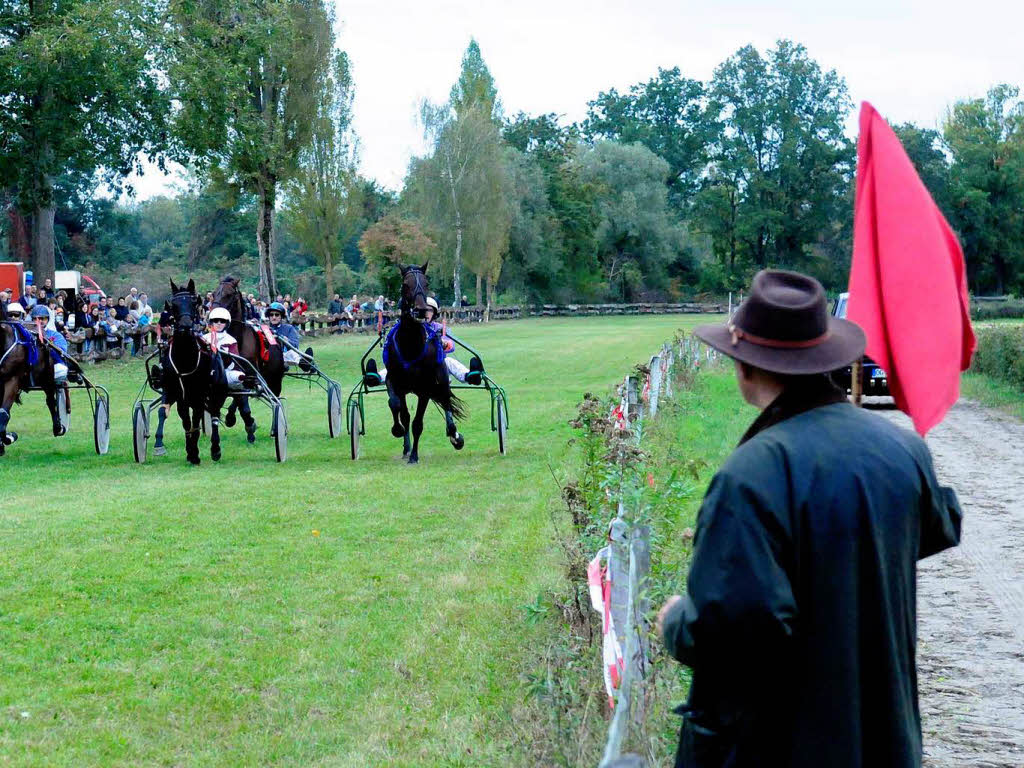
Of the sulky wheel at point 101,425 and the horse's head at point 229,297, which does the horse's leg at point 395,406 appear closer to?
the horse's head at point 229,297

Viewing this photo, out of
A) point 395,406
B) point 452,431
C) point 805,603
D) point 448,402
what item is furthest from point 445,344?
point 805,603

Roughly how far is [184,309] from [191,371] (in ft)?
2.94

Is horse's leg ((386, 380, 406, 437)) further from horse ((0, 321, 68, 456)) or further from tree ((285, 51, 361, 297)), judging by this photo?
tree ((285, 51, 361, 297))

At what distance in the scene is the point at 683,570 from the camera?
6.77 meters

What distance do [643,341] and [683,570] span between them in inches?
1508

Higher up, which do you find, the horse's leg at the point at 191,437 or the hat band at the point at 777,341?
the hat band at the point at 777,341

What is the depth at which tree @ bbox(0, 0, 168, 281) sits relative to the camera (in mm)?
27156

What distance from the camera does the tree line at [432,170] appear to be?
29172mm

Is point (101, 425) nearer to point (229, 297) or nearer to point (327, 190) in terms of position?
point (229, 297)

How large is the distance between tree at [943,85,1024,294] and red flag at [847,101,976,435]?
69.3 m

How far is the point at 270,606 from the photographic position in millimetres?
7637

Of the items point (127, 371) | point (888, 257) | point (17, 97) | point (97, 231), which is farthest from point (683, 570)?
point (97, 231)

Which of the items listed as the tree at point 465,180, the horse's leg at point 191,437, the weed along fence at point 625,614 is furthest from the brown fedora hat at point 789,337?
the tree at point 465,180

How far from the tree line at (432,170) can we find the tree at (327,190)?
99mm
